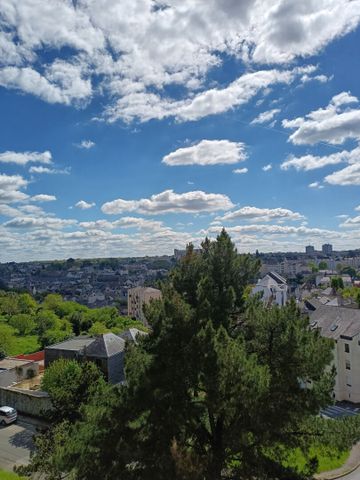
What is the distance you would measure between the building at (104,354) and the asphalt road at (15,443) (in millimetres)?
6992

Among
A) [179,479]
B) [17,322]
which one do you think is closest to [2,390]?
[179,479]

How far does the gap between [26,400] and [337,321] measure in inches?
1075

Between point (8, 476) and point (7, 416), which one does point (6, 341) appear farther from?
point (8, 476)

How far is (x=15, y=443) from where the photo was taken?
26.1 m

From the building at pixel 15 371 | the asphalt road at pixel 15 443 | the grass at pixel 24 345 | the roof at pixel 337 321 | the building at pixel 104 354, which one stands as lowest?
the grass at pixel 24 345

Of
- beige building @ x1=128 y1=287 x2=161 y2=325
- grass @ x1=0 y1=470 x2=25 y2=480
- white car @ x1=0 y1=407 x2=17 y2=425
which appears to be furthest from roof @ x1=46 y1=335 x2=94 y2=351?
beige building @ x1=128 y1=287 x2=161 y2=325

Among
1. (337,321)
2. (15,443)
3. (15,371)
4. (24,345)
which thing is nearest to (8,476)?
(15,443)

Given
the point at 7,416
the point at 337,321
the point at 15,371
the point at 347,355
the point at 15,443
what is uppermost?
the point at 337,321

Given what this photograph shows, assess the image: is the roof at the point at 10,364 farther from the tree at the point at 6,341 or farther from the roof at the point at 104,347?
the tree at the point at 6,341

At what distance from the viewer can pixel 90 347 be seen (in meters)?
35.9

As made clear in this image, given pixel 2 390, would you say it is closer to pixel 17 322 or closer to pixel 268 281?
pixel 17 322

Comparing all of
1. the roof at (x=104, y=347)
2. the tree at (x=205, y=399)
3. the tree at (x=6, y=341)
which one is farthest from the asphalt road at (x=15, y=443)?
the tree at (x=6, y=341)

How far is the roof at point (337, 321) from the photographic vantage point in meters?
34.7

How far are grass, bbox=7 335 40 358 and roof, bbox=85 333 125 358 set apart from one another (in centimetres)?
2552
